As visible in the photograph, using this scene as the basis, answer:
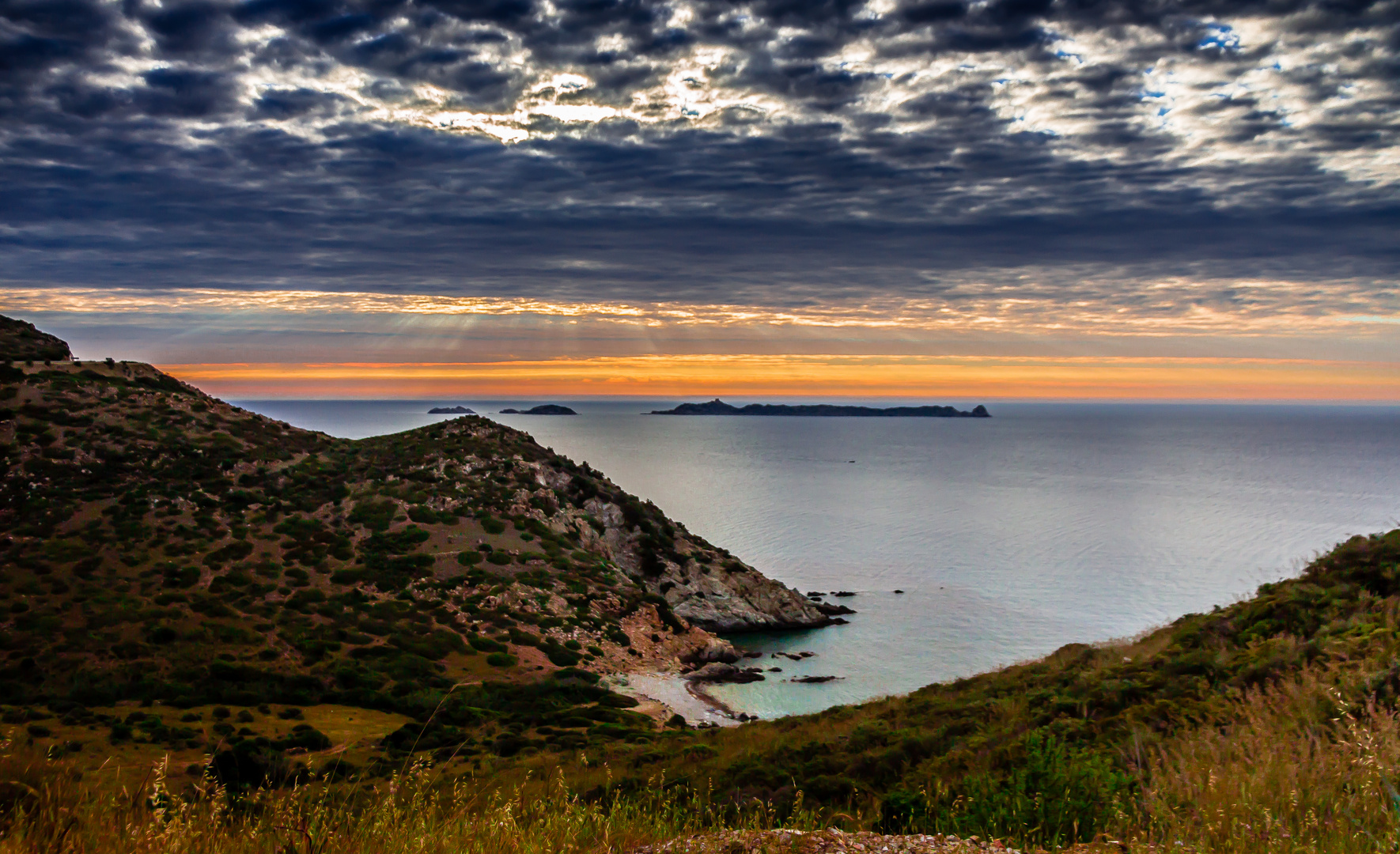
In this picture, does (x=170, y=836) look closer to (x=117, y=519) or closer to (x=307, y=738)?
(x=307, y=738)

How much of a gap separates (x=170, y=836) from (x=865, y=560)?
88.3m

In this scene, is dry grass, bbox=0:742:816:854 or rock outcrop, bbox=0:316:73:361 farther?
rock outcrop, bbox=0:316:73:361

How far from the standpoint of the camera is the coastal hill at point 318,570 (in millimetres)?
33625

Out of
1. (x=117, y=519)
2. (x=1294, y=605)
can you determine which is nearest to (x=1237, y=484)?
(x=1294, y=605)

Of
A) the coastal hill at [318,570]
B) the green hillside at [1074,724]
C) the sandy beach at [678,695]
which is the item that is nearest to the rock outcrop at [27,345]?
the coastal hill at [318,570]

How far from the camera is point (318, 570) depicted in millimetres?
46219

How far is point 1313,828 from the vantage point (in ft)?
18.5

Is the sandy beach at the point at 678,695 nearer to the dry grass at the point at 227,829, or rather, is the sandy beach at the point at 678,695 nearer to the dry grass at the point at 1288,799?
the dry grass at the point at 1288,799

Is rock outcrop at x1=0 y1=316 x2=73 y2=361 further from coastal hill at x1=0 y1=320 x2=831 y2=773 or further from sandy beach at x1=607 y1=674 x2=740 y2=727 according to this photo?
sandy beach at x1=607 y1=674 x2=740 y2=727

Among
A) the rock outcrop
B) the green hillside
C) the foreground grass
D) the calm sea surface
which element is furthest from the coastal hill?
the foreground grass

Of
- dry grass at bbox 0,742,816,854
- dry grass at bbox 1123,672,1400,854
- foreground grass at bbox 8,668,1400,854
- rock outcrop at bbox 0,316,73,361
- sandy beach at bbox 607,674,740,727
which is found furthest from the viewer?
rock outcrop at bbox 0,316,73,361

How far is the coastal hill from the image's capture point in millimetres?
33625

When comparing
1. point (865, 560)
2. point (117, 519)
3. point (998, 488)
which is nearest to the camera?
point (117, 519)

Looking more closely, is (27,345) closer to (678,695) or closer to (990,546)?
(678,695)
